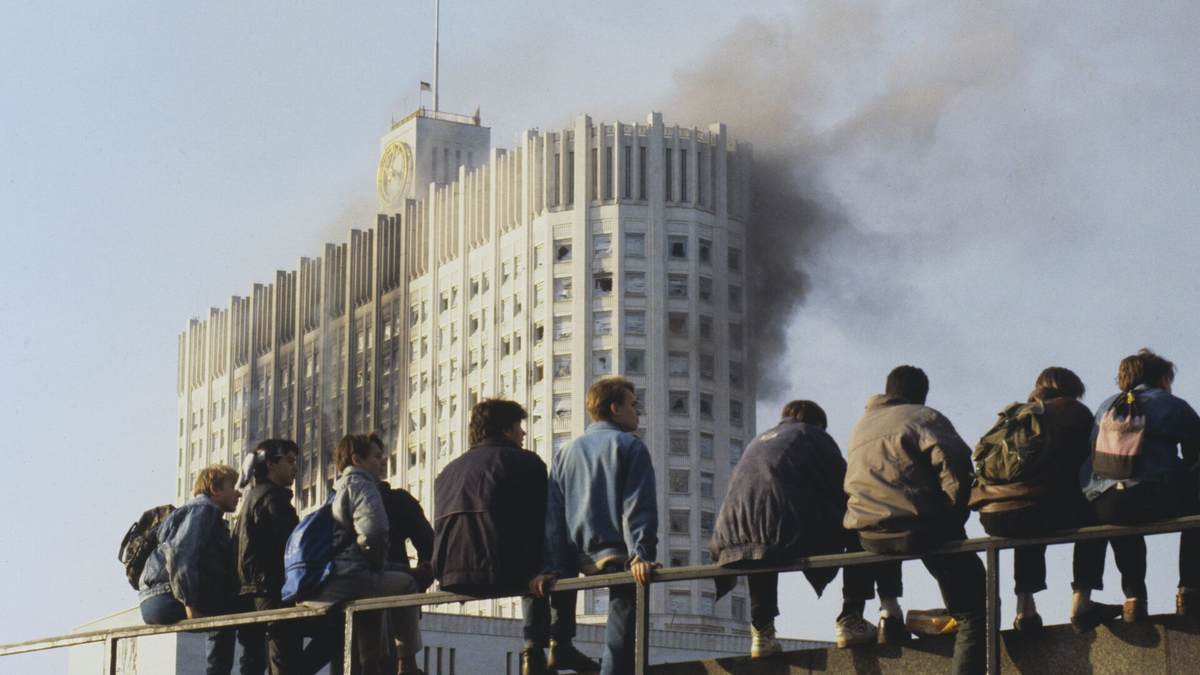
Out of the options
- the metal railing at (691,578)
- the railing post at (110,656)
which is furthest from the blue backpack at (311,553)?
the railing post at (110,656)

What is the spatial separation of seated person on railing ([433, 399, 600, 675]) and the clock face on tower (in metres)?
110

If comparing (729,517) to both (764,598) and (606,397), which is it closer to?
(764,598)

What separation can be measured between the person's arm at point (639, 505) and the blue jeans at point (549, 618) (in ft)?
2.76

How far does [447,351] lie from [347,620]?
304ft

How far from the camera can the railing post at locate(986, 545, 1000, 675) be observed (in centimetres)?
983

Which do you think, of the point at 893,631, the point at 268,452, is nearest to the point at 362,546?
the point at 268,452

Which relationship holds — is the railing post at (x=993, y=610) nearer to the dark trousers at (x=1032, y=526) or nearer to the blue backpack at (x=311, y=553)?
the dark trousers at (x=1032, y=526)

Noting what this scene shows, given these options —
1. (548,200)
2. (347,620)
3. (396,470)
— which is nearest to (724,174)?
(548,200)

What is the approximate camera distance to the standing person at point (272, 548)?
12633 millimetres

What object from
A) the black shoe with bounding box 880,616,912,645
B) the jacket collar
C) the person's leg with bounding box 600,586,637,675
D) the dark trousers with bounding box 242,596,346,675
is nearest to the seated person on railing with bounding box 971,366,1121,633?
the jacket collar

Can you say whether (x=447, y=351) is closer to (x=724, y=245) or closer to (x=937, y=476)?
(x=724, y=245)

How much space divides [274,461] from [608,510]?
9.12 ft

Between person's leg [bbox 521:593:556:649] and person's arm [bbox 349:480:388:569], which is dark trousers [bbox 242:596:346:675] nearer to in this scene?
person's arm [bbox 349:480:388:569]

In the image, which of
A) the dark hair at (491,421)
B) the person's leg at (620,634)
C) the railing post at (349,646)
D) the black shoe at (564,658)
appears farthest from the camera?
the railing post at (349,646)
